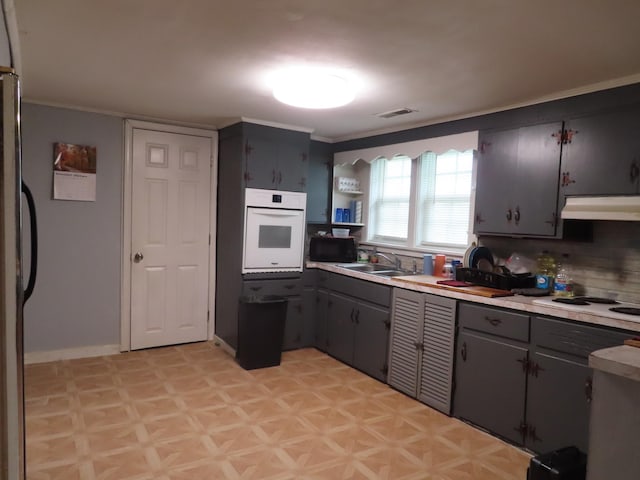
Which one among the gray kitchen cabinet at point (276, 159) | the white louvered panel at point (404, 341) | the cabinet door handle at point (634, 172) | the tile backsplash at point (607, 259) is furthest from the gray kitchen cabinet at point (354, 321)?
the cabinet door handle at point (634, 172)

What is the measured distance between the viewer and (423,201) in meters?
4.39

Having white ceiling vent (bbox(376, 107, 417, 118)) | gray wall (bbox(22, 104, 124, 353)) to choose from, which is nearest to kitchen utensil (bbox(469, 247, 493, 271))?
white ceiling vent (bbox(376, 107, 417, 118))

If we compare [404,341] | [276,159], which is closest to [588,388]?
[404,341]

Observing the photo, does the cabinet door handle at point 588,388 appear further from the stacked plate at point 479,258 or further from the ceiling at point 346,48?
the ceiling at point 346,48

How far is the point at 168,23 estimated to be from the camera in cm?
213

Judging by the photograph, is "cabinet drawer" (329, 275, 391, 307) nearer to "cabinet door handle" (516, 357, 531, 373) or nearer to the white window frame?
the white window frame

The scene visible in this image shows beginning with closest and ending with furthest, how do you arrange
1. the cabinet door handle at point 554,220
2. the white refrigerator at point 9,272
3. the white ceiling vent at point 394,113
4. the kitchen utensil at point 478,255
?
the white refrigerator at point 9,272 → the cabinet door handle at point 554,220 → the kitchen utensil at point 478,255 → the white ceiling vent at point 394,113

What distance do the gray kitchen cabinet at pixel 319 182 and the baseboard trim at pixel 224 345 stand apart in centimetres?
160

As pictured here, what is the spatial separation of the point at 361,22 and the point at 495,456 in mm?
2603

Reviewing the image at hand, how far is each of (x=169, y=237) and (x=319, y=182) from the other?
175cm

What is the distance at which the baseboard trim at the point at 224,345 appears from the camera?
173 inches

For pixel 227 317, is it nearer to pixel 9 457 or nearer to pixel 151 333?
pixel 151 333

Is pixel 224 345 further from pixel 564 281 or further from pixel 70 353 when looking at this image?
pixel 564 281

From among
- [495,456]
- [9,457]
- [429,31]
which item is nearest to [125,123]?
[429,31]
